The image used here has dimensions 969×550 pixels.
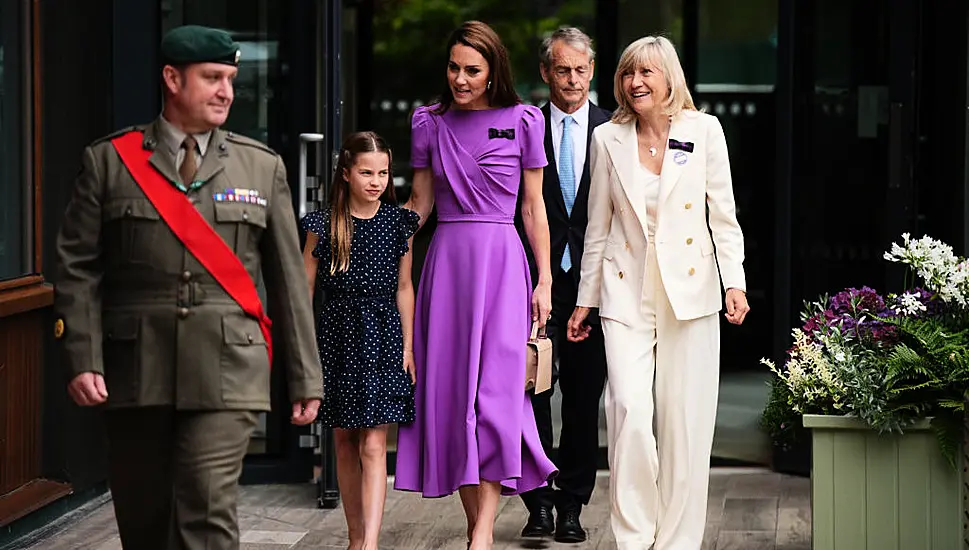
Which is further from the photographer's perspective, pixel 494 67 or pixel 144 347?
pixel 494 67

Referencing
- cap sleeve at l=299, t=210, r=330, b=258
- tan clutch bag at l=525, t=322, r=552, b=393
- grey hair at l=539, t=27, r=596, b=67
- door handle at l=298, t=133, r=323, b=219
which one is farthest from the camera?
door handle at l=298, t=133, r=323, b=219

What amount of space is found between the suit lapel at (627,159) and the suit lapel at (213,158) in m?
1.74

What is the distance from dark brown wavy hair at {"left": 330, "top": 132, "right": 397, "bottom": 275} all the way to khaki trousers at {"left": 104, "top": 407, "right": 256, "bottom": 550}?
1436 mm

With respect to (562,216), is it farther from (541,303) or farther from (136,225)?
(136,225)

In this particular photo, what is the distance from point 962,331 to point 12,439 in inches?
134

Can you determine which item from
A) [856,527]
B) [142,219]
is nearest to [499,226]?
[856,527]

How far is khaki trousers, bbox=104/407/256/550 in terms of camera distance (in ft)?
13.6

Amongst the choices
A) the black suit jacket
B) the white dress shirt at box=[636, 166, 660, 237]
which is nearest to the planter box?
the white dress shirt at box=[636, 166, 660, 237]

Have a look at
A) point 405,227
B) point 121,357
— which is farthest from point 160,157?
point 405,227

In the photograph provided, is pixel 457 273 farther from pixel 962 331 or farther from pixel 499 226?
pixel 962 331

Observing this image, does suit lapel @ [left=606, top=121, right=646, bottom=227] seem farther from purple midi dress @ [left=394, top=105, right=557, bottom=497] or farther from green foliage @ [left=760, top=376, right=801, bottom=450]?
green foliage @ [left=760, top=376, right=801, bottom=450]

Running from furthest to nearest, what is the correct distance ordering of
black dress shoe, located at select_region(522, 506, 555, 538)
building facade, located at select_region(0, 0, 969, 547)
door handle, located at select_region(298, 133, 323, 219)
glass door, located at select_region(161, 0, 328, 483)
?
glass door, located at select_region(161, 0, 328, 483) → door handle, located at select_region(298, 133, 323, 219) → building facade, located at select_region(0, 0, 969, 547) → black dress shoe, located at select_region(522, 506, 555, 538)

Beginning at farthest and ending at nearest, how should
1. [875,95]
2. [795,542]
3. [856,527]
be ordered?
[875,95], [795,542], [856,527]

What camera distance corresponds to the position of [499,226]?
19.2 ft
